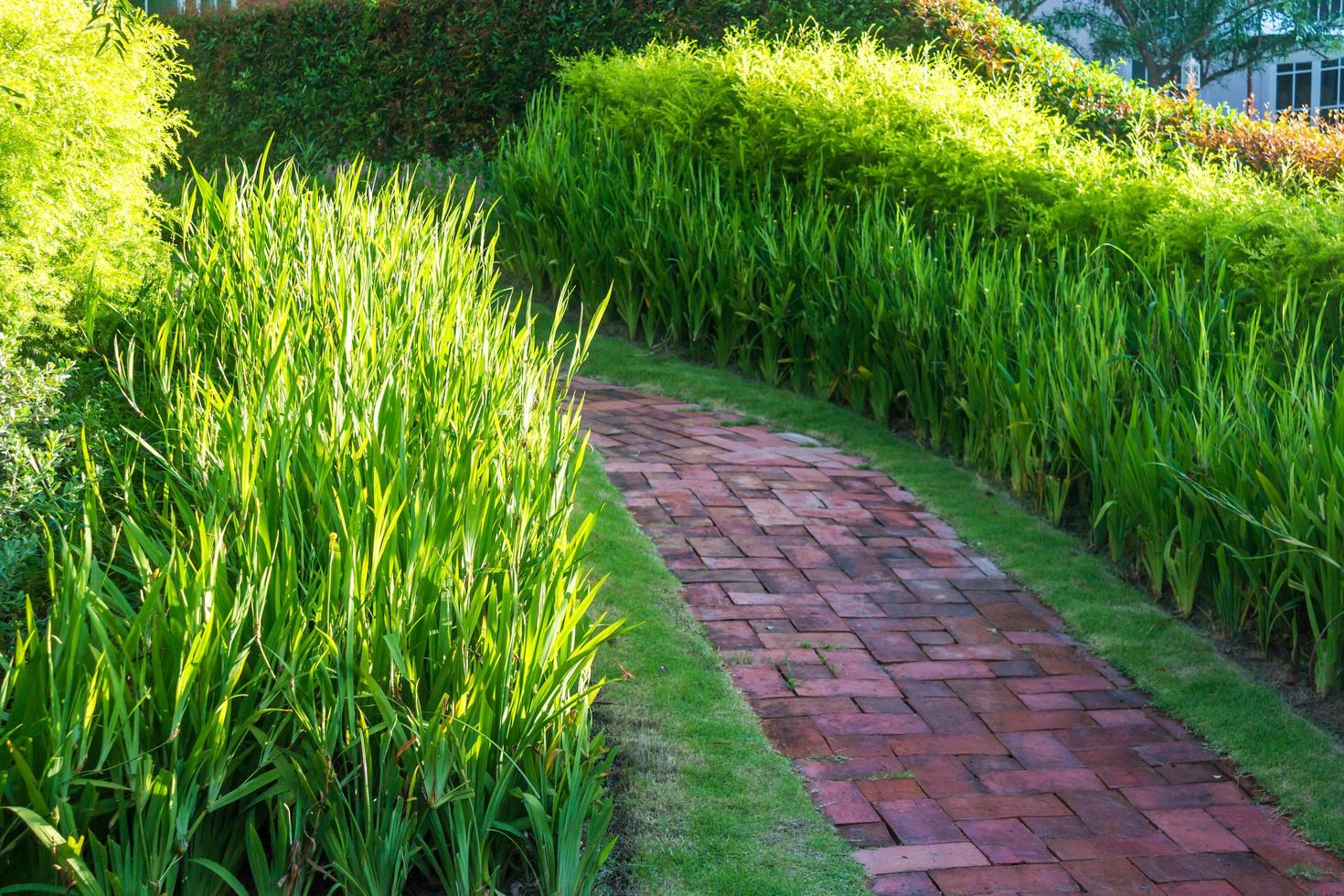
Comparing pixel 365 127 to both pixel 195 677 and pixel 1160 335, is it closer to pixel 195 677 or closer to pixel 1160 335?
pixel 1160 335

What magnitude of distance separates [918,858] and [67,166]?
3331 millimetres

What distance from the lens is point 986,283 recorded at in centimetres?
564

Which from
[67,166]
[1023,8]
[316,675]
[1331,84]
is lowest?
[316,675]

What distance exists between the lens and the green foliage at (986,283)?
13.3ft

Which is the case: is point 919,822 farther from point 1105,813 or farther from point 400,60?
point 400,60

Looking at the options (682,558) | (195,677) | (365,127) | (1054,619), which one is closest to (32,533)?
(195,677)

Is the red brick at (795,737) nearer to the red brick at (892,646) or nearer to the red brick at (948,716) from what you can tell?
the red brick at (948,716)

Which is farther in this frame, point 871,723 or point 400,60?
point 400,60

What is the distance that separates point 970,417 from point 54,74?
368 centimetres

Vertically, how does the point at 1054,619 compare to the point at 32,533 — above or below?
below

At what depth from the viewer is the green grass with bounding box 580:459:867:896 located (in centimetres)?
288

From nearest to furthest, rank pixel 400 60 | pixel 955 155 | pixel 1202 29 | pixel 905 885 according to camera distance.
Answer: pixel 905 885, pixel 955 155, pixel 400 60, pixel 1202 29

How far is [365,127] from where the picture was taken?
1162 cm

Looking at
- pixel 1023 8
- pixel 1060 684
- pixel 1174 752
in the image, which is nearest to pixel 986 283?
pixel 1060 684
